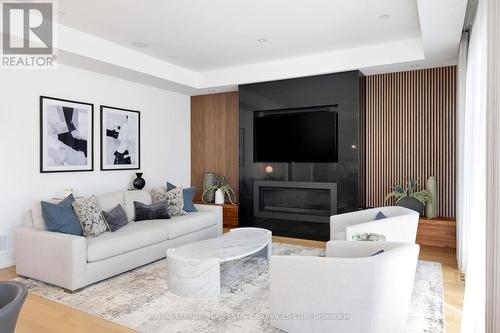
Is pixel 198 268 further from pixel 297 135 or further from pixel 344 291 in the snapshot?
pixel 297 135

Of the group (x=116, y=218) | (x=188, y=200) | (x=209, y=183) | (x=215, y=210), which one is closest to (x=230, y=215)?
(x=209, y=183)

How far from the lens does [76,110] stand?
188 inches

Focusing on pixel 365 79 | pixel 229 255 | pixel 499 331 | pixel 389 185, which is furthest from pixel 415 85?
pixel 499 331

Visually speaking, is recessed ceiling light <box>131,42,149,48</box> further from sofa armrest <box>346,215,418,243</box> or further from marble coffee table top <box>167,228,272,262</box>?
sofa armrest <box>346,215,418,243</box>

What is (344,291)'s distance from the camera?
83.3 inches

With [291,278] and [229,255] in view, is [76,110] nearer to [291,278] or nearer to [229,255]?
[229,255]

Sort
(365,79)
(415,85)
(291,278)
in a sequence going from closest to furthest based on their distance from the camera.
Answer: (291,278)
(415,85)
(365,79)

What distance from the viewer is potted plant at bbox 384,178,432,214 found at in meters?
4.80

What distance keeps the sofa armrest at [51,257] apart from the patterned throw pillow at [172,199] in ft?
5.65

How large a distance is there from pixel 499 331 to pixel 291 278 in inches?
45.9

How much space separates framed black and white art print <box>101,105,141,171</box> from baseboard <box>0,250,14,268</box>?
1644 millimetres

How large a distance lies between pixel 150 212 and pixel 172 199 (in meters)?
0.45

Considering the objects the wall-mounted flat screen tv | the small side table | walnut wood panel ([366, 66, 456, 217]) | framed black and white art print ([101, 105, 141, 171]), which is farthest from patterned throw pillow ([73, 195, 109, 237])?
walnut wood panel ([366, 66, 456, 217])

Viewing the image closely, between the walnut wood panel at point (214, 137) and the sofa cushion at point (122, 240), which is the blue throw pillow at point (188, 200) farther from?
the walnut wood panel at point (214, 137)
